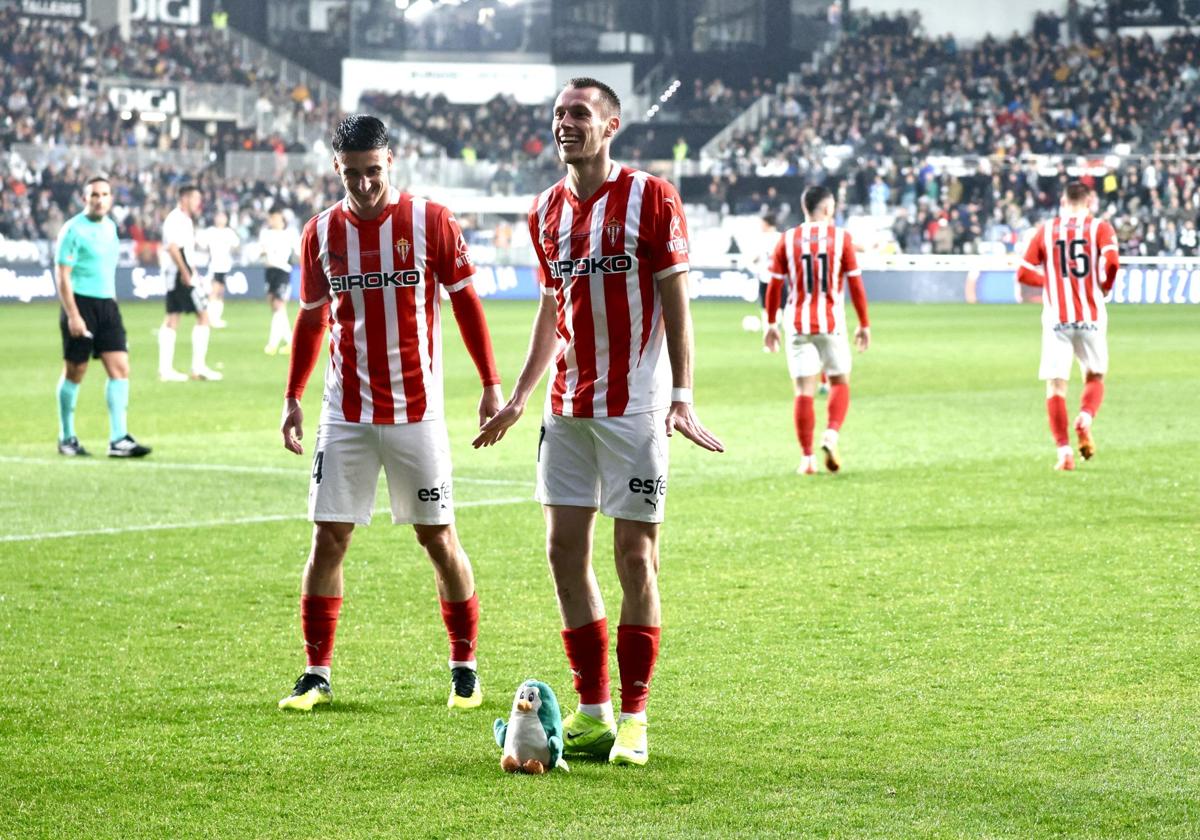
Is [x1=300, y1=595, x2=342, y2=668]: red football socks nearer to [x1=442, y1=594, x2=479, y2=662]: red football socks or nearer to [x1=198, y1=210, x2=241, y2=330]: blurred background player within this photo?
[x1=442, y1=594, x2=479, y2=662]: red football socks

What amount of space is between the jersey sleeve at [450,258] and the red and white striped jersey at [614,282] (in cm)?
66

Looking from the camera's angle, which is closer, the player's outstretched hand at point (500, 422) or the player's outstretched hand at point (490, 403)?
the player's outstretched hand at point (500, 422)

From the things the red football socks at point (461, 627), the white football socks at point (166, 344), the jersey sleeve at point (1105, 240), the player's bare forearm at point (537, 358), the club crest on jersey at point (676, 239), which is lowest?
the white football socks at point (166, 344)

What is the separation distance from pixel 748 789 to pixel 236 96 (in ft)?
143

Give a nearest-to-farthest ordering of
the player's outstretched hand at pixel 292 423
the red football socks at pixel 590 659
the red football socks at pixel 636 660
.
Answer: the red football socks at pixel 636 660 → the red football socks at pixel 590 659 → the player's outstretched hand at pixel 292 423

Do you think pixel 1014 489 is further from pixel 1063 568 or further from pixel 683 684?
pixel 683 684

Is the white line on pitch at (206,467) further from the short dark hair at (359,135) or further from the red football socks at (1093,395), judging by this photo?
the short dark hair at (359,135)

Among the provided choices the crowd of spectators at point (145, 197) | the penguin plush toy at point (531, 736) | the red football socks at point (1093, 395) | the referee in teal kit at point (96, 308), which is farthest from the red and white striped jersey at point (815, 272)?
the crowd of spectators at point (145, 197)

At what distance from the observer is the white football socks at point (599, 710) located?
4.89 meters

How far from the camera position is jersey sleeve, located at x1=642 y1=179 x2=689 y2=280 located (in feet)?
15.6

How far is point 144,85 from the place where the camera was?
44.5 metres

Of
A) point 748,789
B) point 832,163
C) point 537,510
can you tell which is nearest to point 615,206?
point 748,789

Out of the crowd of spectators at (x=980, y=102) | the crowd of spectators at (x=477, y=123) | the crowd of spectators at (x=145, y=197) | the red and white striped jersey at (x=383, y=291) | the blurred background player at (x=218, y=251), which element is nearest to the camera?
the red and white striped jersey at (x=383, y=291)

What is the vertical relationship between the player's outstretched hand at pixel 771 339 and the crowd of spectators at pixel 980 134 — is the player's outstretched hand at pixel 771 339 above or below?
below
